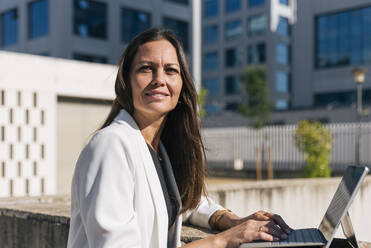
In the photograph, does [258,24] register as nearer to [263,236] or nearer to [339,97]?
[339,97]

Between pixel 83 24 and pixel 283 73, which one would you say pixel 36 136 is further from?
pixel 283 73

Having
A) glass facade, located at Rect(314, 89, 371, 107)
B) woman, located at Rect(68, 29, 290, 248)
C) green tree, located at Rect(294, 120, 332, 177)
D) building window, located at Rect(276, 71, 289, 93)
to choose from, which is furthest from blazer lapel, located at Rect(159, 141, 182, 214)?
building window, located at Rect(276, 71, 289, 93)

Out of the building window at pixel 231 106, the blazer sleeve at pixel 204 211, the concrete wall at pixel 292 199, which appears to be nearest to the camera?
the blazer sleeve at pixel 204 211

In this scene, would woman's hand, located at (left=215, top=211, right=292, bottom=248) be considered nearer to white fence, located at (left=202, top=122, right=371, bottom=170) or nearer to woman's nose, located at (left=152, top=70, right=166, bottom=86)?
woman's nose, located at (left=152, top=70, right=166, bottom=86)

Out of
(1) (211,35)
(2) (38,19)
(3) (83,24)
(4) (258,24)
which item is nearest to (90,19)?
(3) (83,24)

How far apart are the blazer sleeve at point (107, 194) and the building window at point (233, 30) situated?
57175 mm

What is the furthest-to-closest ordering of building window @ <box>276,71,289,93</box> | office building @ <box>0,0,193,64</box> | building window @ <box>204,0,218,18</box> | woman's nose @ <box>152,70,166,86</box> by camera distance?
building window @ <box>204,0,218,18</box> < building window @ <box>276,71,289,93</box> < office building @ <box>0,0,193,64</box> < woman's nose @ <box>152,70,166,86</box>

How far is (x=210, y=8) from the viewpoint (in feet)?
199

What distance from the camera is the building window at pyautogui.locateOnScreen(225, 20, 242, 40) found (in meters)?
57.5

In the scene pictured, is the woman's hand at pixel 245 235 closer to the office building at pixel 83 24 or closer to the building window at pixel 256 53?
the office building at pixel 83 24

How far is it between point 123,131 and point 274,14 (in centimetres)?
5573

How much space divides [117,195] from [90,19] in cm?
2898

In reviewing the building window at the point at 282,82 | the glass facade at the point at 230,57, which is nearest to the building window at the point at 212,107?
the glass facade at the point at 230,57

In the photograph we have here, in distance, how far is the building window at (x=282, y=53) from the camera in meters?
54.5
